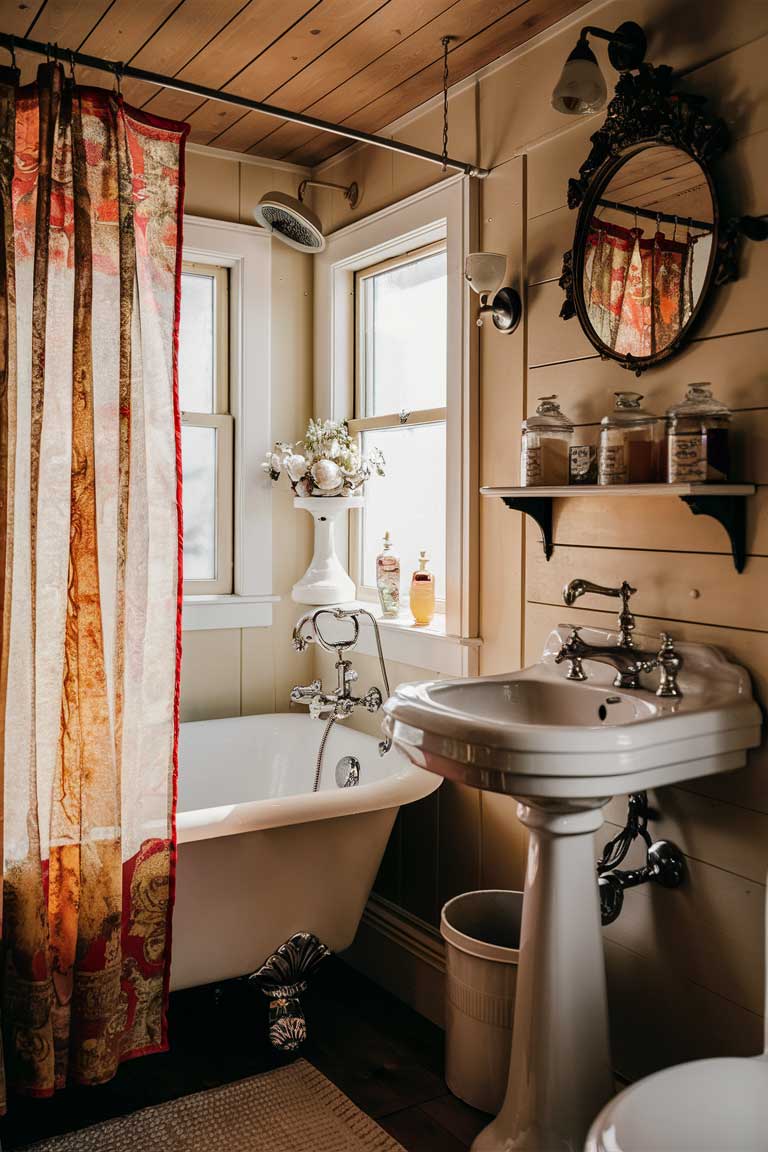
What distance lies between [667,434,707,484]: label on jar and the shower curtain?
99 cm

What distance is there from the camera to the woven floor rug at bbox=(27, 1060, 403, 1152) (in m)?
2.04

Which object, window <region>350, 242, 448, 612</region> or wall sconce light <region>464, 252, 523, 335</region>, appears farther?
window <region>350, 242, 448, 612</region>

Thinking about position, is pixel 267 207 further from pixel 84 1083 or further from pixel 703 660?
pixel 84 1083

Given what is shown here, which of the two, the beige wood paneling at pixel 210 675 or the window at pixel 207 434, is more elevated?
the window at pixel 207 434

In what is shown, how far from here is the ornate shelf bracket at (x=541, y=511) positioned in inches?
90.4

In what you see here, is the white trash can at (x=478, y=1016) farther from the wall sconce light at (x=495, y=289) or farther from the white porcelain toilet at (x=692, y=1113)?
the wall sconce light at (x=495, y=289)

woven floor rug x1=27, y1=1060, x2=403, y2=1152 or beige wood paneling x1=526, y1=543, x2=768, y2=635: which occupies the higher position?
beige wood paneling x1=526, y1=543, x2=768, y2=635

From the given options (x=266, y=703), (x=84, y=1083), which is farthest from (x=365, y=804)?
(x=266, y=703)

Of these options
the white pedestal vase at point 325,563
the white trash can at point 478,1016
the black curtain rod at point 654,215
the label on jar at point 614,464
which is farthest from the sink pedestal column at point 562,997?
the white pedestal vase at point 325,563

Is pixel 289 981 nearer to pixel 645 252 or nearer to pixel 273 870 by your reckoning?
pixel 273 870

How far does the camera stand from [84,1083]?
196 centimetres

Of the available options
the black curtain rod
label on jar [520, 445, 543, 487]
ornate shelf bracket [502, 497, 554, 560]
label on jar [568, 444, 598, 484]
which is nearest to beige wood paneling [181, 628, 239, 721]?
ornate shelf bracket [502, 497, 554, 560]

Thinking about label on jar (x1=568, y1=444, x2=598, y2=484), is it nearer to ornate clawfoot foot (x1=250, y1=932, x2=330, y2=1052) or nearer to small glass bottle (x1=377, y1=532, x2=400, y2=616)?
small glass bottle (x1=377, y1=532, x2=400, y2=616)

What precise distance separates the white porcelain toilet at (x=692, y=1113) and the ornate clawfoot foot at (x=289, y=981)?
1.18 m
